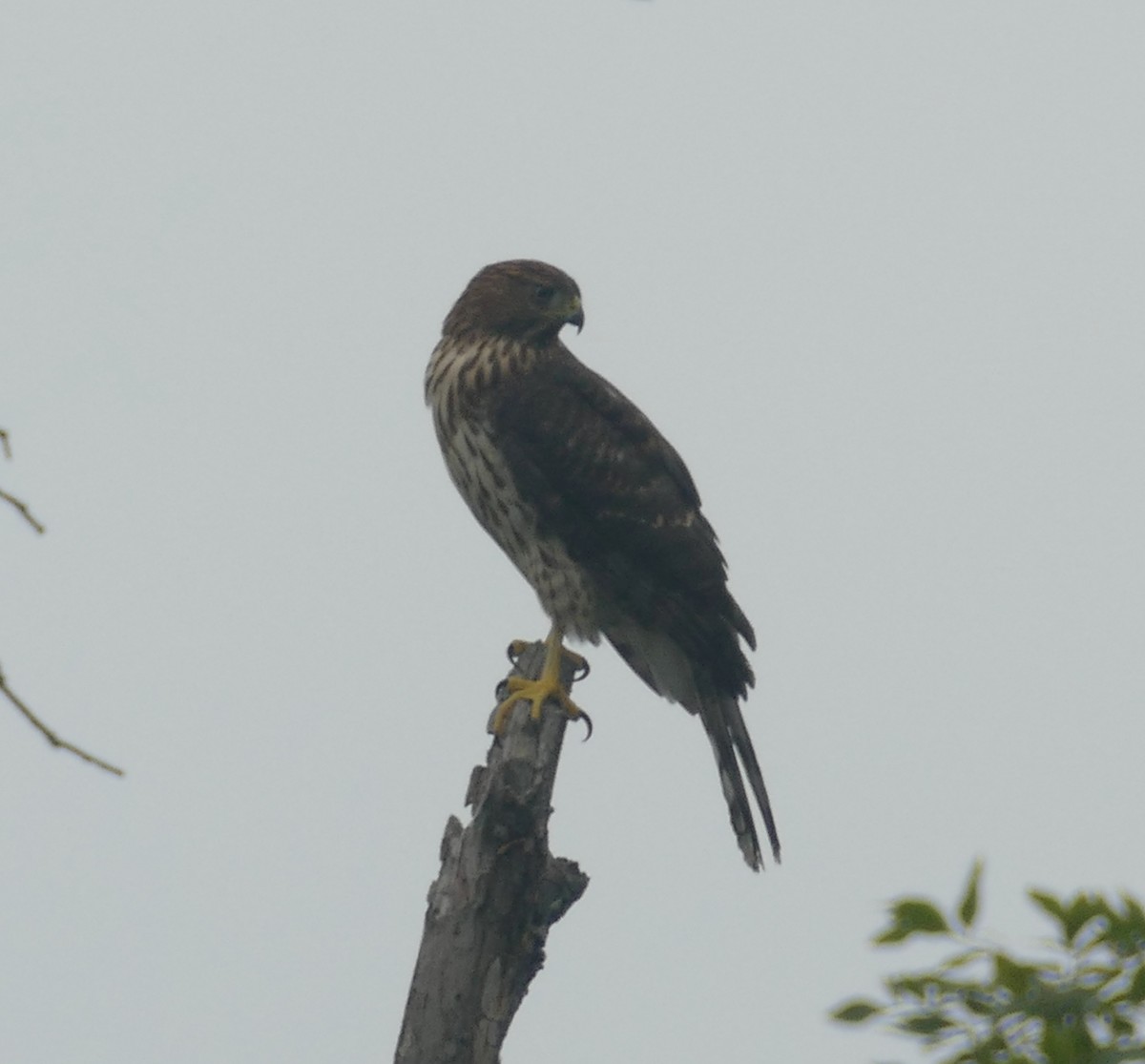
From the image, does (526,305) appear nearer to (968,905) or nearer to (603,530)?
(603,530)

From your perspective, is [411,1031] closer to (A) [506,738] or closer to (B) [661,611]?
(A) [506,738]

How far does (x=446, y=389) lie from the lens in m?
7.00

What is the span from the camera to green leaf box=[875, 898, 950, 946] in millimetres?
2666

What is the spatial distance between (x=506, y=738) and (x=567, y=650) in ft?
3.08

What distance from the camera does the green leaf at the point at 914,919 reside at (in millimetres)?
2666

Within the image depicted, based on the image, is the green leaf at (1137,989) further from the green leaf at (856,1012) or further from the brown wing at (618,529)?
the brown wing at (618,529)

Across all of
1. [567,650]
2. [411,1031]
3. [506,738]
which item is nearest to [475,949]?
[411,1031]

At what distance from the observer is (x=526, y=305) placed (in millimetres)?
7184

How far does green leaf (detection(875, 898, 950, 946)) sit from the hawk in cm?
387

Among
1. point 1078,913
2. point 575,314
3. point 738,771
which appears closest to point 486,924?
point 738,771

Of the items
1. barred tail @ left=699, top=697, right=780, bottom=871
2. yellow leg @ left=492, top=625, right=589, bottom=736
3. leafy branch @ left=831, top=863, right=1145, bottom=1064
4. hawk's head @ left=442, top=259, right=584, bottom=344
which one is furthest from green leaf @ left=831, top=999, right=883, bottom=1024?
hawk's head @ left=442, top=259, right=584, bottom=344

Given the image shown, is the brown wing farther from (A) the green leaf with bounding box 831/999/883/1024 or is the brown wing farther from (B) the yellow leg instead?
(A) the green leaf with bounding box 831/999/883/1024

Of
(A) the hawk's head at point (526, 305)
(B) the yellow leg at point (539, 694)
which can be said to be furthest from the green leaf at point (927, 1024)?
(A) the hawk's head at point (526, 305)

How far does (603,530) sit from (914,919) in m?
4.19
